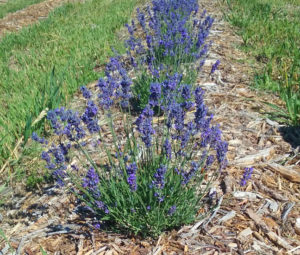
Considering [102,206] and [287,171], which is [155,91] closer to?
[102,206]

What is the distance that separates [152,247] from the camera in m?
2.40

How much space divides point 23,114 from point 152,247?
2.33 metres

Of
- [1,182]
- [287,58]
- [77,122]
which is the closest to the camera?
[77,122]

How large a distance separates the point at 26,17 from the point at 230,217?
33.1 ft

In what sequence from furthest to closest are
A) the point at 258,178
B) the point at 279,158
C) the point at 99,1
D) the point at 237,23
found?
the point at 99,1, the point at 237,23, the point at 279,158, the point at 258,178

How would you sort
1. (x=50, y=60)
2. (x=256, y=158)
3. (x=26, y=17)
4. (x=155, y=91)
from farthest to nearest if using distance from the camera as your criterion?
(x=26, y=17) < (x=50, y=60) < (x=256, y=158) < (x=155, y=91)

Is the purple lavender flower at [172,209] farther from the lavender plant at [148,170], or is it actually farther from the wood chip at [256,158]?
the wood chip at [256,158]

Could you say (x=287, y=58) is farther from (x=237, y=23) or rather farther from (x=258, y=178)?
(x=258, y=178)

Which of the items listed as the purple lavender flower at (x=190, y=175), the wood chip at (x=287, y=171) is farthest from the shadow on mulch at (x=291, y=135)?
the purple lavender flower at (x=190, y=175)

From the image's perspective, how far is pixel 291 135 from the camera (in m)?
3.37

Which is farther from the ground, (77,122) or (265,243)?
(77,122)

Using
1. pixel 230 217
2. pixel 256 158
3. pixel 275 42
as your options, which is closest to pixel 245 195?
pixel 230 217

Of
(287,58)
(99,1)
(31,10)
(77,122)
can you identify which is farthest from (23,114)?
(31,10)

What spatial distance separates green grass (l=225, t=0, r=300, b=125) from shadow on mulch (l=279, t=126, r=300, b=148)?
8 cm
